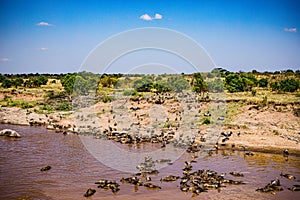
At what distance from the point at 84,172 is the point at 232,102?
67.8ft

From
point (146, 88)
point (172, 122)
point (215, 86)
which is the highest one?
point (215, 86)

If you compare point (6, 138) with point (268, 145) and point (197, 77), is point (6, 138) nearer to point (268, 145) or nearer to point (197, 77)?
point (268, 145)

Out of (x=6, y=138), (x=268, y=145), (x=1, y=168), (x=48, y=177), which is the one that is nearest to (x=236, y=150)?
(x=268, y=145)

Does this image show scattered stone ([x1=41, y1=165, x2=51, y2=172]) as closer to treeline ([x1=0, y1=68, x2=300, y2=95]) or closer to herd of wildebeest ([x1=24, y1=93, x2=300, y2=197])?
herd of wildebeest ([x1=24, y1=93, x2=300, y2=197])

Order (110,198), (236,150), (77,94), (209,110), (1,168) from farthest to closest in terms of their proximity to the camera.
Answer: (77,94), (209,110), (236,150), (1,168), (110,198)

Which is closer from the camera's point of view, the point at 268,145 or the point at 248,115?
the point at 268,145

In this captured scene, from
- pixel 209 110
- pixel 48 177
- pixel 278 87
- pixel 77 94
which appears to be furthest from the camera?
pixel 77 94

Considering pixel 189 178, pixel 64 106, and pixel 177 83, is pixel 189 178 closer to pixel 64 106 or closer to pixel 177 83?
pixel 64 106

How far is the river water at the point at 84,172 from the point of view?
14789 mm

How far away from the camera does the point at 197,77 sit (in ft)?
149

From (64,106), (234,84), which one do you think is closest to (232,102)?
(234,84)

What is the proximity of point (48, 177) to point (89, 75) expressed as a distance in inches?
1582

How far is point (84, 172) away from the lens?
17.8 meters

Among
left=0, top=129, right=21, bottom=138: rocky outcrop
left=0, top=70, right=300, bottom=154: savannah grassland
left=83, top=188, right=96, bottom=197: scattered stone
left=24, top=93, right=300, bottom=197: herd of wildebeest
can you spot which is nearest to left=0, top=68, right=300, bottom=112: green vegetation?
left=0, top=70, right=300, bottom=154: savannah grassland
